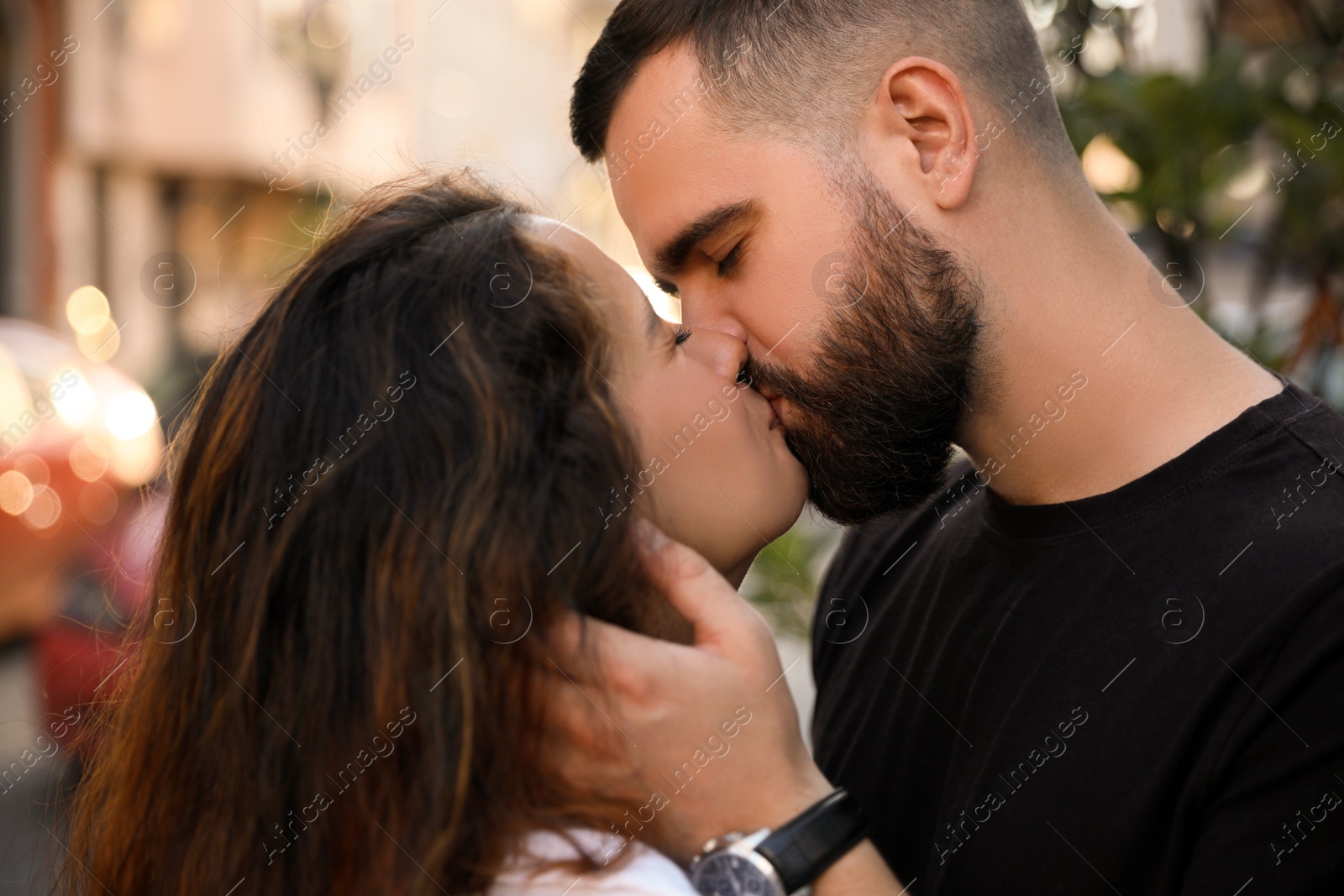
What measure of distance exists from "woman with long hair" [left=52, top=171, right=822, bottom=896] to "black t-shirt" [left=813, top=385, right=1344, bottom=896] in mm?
599

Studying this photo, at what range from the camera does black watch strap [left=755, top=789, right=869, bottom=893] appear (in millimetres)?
1494

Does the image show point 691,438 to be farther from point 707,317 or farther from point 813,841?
point 813,841

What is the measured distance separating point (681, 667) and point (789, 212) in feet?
3.24

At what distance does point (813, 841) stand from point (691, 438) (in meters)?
0.70

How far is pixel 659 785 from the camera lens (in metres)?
1.54

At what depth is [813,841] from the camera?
1524 mm

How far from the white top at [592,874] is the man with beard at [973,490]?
4.3 inches

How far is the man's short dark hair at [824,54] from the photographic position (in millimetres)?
2201

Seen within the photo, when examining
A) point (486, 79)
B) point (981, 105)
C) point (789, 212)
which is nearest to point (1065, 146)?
point (981, 105)

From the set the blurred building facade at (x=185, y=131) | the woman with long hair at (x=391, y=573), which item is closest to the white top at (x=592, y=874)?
the woman with long hair at (x=391, y=573)

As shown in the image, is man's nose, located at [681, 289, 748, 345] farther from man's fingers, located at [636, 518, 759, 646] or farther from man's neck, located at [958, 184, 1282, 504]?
man's fingers, located at [636, 518, 759, 646]

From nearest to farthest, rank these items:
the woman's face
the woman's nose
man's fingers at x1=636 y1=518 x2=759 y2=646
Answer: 1. man's fingers at x1=636 y1=518 x2=759 y2=646
2. the woman's face
3. the woman's nose

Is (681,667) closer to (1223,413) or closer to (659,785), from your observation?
(659,785)

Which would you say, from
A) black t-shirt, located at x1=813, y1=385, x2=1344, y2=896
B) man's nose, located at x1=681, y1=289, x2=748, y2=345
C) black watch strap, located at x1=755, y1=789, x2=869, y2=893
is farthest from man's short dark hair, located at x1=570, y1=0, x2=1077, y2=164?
black watch strap, located at x1=755, y1=789, x2=869, y2=893
